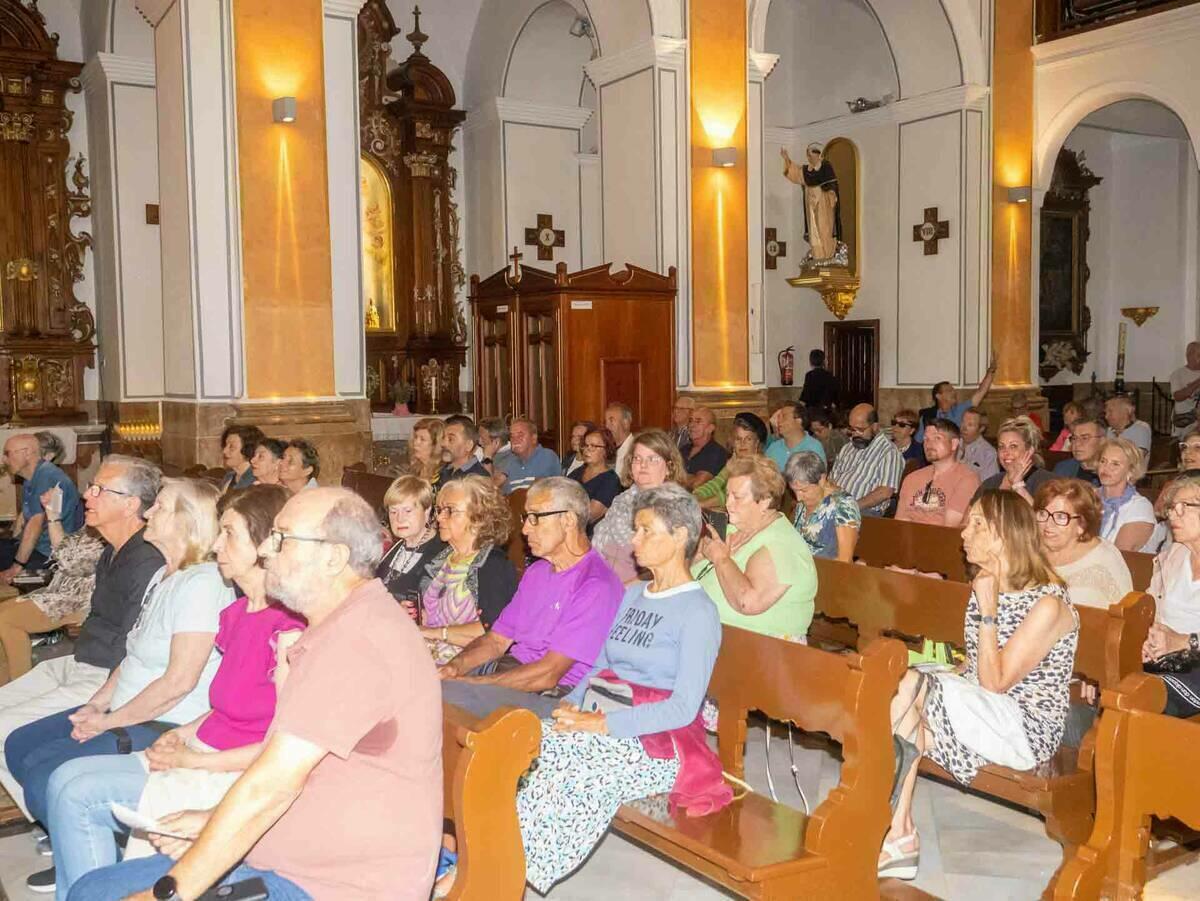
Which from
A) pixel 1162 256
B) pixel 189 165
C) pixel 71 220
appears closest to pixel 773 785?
pixel 189 165

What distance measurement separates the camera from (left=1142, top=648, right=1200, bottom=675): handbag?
12.8ft

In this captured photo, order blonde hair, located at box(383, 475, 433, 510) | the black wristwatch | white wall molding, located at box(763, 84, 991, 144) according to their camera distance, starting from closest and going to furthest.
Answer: the black wristwatch, blonde hair, located at box(383, 475, 433, 510), white wall molding, located at box(763, 84, 991, 144)

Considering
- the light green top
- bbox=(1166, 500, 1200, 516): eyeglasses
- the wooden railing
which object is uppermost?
the wooden railing

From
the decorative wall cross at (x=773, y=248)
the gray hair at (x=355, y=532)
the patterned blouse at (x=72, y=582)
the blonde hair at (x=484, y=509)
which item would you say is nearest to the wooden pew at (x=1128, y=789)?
the gray hair at (x=355, y=532)

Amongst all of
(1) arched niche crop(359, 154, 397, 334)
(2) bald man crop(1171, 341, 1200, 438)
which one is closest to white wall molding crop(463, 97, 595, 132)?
(1) arched niche crop(359, 154, 397, 334)

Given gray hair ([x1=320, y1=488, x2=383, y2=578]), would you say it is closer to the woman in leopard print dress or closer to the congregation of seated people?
the congregation of seated people

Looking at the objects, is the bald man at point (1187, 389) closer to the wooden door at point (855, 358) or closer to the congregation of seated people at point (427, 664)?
the wooden door at point (855, 358)

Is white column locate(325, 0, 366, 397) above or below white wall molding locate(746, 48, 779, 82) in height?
below

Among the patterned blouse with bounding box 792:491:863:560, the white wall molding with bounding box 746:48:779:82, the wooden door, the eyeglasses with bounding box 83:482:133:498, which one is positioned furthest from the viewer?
the wooden door

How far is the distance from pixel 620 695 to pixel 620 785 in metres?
0.27

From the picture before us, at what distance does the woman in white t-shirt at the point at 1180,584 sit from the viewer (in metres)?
4.04

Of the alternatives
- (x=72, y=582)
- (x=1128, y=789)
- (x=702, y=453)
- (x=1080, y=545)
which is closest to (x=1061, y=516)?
(x=1080, y=545)

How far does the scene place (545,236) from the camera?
1358 centimetres

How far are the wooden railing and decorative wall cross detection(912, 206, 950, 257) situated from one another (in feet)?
7.00
